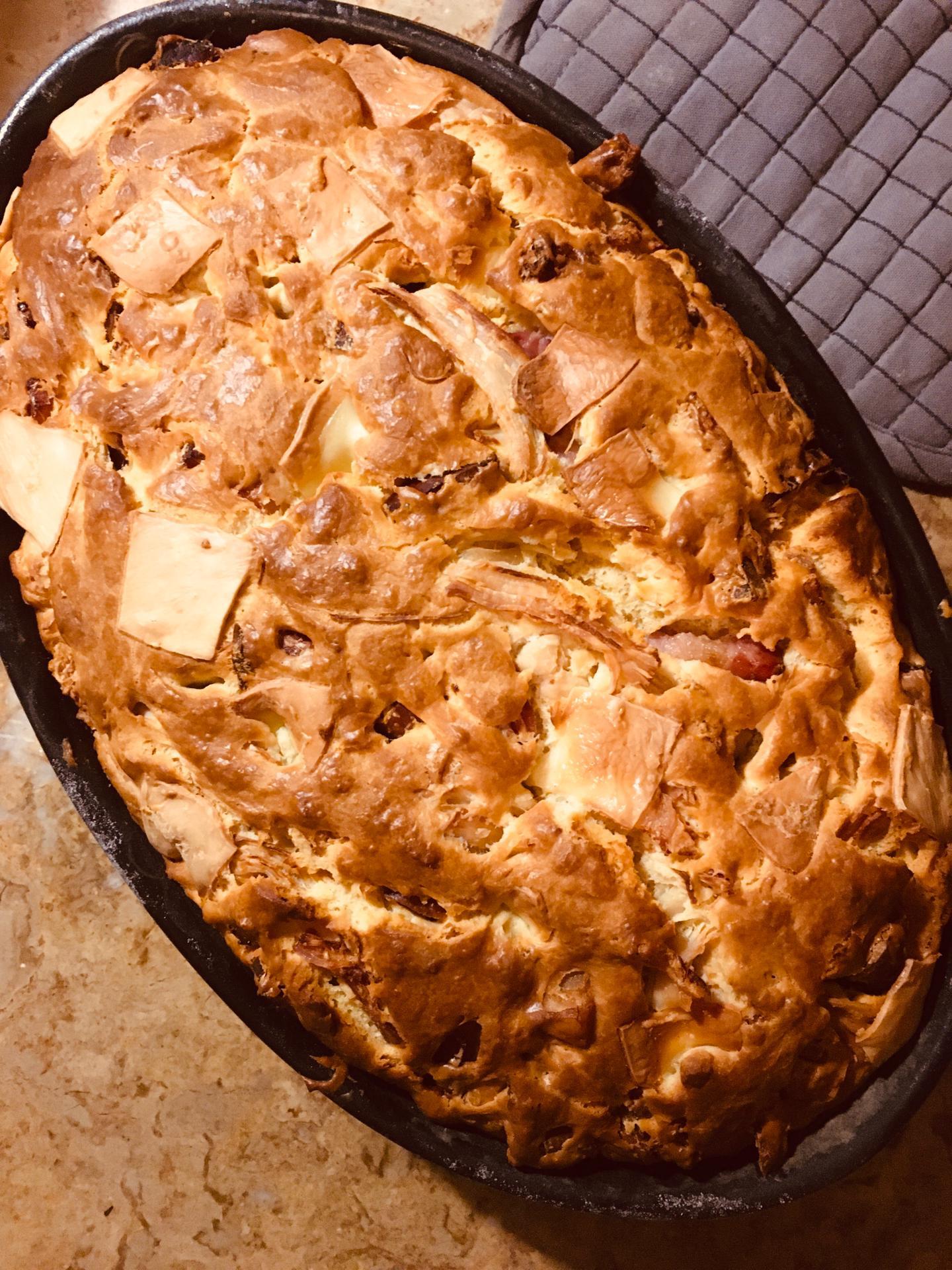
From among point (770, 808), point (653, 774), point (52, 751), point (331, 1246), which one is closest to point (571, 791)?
point (653, 774)

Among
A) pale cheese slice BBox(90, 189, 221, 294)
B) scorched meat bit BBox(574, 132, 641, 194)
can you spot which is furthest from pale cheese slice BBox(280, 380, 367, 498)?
scorched meat bit BBox(574, 132, 641, 194)

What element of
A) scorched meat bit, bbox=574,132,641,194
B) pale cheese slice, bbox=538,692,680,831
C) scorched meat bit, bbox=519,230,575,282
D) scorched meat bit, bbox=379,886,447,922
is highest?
scorched meat bit, bbox=574,132,641,194

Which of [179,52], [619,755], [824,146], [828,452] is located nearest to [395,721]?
[619,755]

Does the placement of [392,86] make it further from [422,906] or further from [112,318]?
[422,906]

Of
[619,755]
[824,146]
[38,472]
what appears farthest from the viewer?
[824,146]

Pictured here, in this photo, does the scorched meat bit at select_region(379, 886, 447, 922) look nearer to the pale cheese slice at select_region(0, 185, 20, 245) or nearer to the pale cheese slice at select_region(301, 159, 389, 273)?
the pale cheese slice at select_region(301, 159, 389, 273)

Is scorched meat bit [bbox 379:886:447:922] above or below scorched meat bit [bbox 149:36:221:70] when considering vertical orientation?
below

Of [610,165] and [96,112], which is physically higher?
[610,165]
